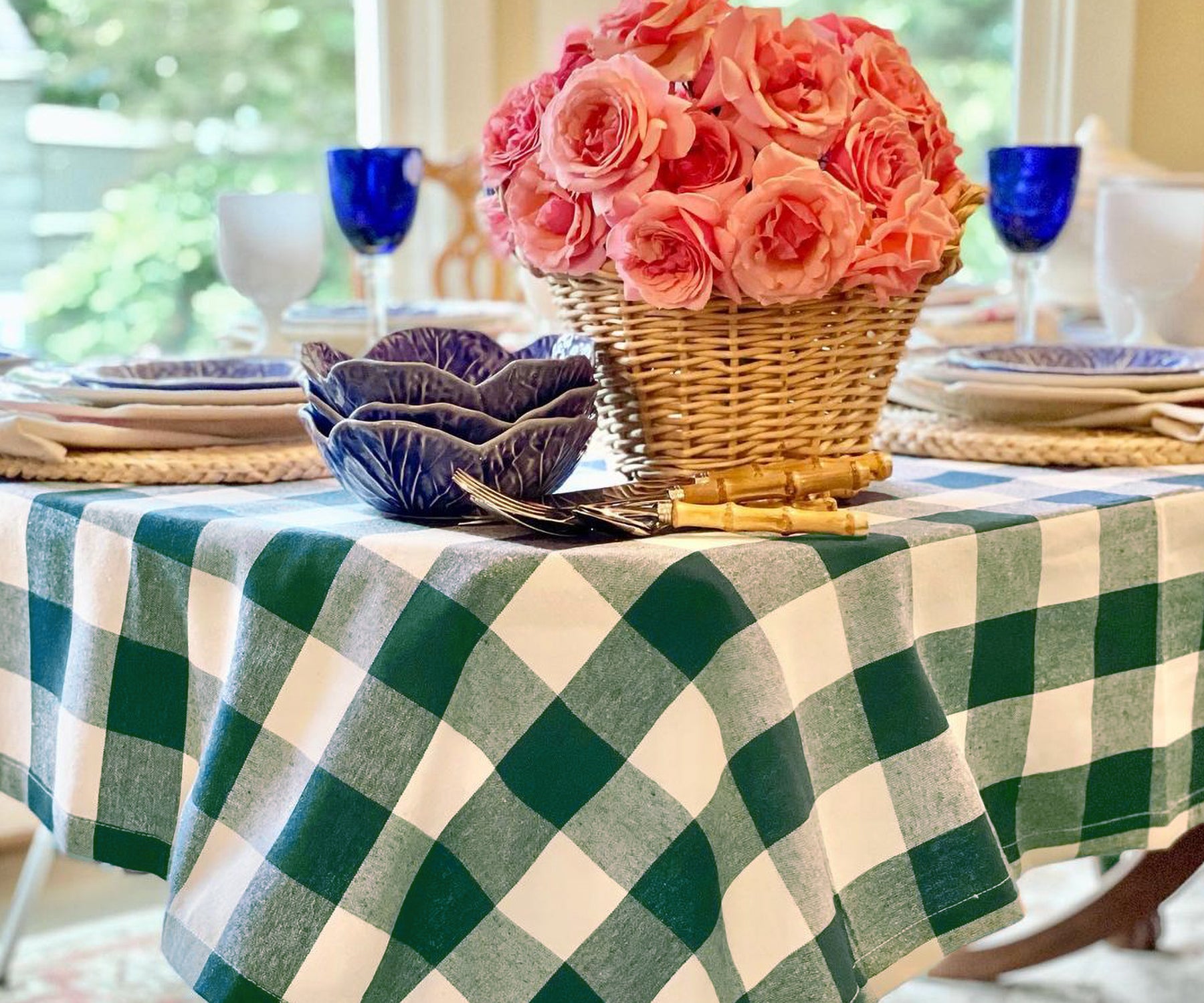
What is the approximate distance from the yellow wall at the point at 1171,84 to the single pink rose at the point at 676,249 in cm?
257

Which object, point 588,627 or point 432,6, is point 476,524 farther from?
point 432,6

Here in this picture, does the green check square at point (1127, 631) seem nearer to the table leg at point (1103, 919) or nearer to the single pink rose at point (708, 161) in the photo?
the single pink rose at point (708, 161)

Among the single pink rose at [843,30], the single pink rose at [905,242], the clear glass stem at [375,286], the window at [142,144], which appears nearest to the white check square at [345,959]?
the single pink rose at [905,242]

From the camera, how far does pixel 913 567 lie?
→ 0.81 metres

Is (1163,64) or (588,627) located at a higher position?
(1163,64)

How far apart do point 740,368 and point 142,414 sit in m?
0.40

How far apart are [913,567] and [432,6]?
2.19 meters

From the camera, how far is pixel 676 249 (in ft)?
2.70

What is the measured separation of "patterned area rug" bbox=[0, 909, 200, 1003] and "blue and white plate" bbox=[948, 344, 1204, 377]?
1.23m

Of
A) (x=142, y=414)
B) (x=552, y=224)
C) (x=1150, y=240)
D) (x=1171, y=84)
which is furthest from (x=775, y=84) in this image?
(x=1171, y=84)

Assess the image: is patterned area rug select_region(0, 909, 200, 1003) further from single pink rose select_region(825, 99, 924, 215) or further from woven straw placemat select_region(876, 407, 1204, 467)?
single pink rose select_region(825, 99, 924, 215)

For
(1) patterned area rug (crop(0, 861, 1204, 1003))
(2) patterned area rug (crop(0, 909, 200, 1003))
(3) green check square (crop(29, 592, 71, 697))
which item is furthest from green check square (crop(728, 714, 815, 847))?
(2) patterned area rug (crop(0, 909, 200, 1003))

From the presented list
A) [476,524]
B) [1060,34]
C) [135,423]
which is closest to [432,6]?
A: [1060,34]

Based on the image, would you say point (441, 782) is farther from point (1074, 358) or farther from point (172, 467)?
point (1074, 358)
